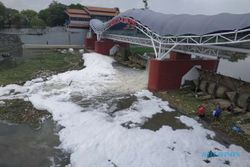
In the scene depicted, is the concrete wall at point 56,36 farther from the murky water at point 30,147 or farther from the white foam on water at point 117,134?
the murky water at point 30,147

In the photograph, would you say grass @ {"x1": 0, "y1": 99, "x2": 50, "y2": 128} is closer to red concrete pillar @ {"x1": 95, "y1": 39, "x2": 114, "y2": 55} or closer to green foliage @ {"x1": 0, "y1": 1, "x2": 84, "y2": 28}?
red concrete pillar @ {"x1": 95, "y1": 39, "x2": 114, "y2": 55}

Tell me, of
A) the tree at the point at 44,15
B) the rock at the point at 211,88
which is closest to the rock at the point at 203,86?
the rock at the point at 211,88

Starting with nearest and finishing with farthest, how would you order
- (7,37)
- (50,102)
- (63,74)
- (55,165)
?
(55,165) < (50,102) < (63,74) < (7,37)

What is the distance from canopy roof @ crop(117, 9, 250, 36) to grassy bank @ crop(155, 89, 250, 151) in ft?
17.0

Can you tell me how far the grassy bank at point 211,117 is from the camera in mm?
13691

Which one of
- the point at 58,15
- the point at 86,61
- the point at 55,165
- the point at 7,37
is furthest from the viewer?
the point at 58,15

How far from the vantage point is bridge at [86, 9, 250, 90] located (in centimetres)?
1639

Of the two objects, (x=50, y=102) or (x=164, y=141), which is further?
(x=50, y=102)

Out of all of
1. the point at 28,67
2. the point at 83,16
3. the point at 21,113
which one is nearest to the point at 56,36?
the point at 83,16

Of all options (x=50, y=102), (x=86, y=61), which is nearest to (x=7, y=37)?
(x=86, y=61)

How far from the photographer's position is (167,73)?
21656 mm

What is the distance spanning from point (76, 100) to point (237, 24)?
40.8ft

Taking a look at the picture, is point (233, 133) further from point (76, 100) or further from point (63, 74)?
point (63, 74)

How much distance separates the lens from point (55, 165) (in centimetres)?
1107
